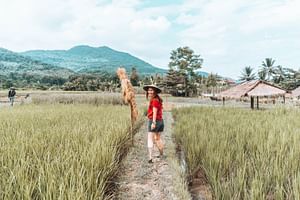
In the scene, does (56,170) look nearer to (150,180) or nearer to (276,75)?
(150,180)

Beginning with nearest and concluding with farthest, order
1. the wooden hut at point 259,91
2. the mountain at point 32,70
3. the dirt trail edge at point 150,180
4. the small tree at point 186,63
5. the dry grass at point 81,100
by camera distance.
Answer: the dirt trail edge at point 150,180, the wooden hut at point 259,91, the dry grass at point 81,100, the small tree at point 186,63, the mountain at point 32,70

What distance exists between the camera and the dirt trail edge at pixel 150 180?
3941 mm

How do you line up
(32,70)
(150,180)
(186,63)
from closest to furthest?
(150,180), (186,63), (32,70)

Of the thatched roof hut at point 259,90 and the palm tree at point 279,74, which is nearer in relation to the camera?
the thatched roof hut at point 259,90

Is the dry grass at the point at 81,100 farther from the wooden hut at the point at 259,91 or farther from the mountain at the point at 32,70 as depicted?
the mountain at the point at 32,70

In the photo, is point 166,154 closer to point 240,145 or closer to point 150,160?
point 150,160

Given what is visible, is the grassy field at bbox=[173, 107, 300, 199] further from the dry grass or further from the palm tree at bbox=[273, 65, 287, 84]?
the palm tree at bbox=[273, 65, 287, 84]

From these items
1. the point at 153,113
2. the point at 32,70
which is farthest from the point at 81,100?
the point at 32,70

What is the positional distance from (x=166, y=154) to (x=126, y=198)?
2.53m

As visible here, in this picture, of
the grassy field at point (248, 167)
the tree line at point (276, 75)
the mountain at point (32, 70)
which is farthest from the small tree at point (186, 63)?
the mountain at point (32, 70)

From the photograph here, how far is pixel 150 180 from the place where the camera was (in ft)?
15.2

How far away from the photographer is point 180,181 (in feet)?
13.4

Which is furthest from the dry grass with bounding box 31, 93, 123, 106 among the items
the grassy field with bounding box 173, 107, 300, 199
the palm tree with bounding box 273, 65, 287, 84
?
the palm tree with bounding box 273, 65, 287, 84

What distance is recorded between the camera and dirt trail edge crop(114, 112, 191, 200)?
394 cm
